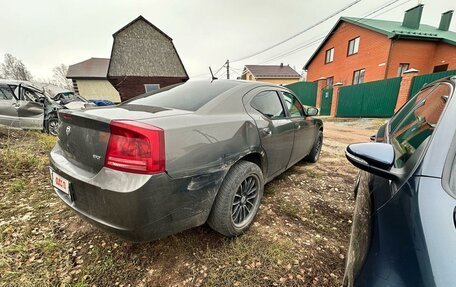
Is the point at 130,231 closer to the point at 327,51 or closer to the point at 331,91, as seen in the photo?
the point at 331,91

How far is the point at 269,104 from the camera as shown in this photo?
2.60m

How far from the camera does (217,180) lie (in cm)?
171

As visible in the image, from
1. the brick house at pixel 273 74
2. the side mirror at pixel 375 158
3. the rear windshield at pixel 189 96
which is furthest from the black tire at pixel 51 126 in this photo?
the brick house at pixel 273 74

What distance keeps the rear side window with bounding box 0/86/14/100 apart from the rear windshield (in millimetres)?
6266

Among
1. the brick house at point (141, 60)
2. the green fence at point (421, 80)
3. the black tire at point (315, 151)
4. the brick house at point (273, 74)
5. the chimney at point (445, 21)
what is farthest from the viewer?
the brick house at point (273, 74)

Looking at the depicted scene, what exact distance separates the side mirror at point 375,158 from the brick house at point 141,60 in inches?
846

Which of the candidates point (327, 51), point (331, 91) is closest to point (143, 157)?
point (331, 91)

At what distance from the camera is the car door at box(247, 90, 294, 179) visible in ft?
7.42

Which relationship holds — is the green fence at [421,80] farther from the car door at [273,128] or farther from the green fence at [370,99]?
the car door at [273,128]

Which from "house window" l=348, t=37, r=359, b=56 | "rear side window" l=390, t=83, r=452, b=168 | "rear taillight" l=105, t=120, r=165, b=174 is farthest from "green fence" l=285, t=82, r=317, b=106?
"rear taillight" l=105, t=120, r=165, b=174

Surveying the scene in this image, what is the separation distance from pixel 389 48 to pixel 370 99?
5537 millimetres

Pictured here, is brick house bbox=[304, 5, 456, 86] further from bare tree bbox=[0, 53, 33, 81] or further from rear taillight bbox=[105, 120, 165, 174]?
bare tree bbox=[0, 53, 33, 81]

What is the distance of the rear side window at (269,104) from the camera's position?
2367mm

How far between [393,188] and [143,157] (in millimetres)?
1369
